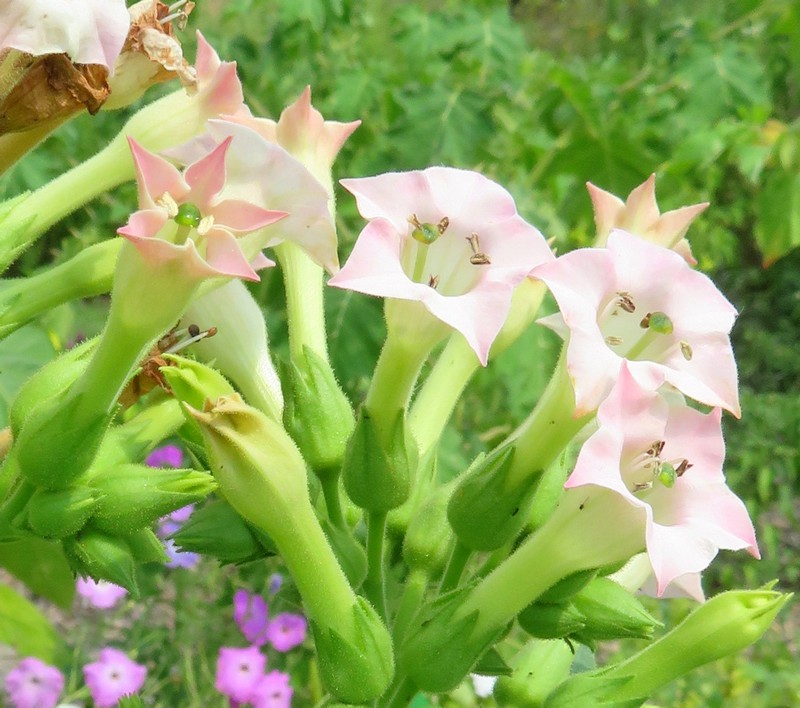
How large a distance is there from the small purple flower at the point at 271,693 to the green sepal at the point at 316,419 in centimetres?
124

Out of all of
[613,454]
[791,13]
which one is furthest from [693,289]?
[791,13]

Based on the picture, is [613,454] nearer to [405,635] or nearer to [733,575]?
[405,635]

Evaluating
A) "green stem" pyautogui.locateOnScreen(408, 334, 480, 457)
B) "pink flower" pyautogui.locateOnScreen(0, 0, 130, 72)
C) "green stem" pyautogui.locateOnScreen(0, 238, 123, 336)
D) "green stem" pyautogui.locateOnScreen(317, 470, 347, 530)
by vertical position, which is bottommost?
"green stem" pyautogui.locateOnScreen(408, 334, 480, 457)

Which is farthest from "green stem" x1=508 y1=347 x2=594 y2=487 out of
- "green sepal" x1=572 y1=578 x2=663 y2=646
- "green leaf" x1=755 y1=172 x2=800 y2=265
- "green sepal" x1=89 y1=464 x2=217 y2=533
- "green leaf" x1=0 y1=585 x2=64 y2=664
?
"green leaf" x1=755 y1=172 x2=800 y2=265

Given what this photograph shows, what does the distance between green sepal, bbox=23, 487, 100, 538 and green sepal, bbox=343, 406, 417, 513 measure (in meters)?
0.18

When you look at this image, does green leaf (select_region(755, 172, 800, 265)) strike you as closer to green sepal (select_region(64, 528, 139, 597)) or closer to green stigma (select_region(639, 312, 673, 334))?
green stigma (select_region(639, 312, 673, 334))

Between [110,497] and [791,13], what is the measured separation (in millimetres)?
2195

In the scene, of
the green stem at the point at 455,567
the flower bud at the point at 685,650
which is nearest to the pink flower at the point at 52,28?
the green stem at the point at 455,567

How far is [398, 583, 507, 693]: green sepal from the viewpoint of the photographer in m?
0.75

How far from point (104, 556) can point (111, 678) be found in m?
1.34

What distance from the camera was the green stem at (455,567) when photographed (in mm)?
812

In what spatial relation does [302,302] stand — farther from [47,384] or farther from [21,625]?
[21,625]

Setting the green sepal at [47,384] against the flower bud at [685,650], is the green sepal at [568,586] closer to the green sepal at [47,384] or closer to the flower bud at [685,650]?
the flower bud at [685,650]

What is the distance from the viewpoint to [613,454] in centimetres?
64
